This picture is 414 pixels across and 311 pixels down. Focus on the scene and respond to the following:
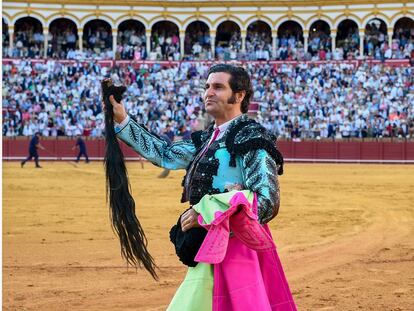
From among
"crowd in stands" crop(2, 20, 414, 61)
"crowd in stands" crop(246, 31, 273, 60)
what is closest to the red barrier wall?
"crowd in stands" crop(2, 20, 414, 61)

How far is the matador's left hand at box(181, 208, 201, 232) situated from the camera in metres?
2.86

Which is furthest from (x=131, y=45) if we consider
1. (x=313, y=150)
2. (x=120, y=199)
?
(x=120, y=199)

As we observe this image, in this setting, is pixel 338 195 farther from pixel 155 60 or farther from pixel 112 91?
pixel 155 60

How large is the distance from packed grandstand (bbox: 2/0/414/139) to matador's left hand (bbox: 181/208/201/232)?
2501 cm

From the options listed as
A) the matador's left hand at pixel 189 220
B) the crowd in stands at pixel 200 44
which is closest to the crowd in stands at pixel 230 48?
the crowd in stands at pixel 200 44

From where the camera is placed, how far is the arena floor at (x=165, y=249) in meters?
6.02

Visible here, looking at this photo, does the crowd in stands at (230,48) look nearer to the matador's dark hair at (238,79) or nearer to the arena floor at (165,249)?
the arena floor at (165,249)

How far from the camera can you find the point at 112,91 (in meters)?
3.22

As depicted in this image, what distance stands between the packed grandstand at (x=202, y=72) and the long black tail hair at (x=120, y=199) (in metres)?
24.6

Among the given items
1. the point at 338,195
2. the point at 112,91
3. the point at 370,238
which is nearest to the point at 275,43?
the point at 338,195

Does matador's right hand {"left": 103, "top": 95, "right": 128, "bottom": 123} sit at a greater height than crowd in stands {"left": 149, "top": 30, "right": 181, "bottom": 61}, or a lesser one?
lesser

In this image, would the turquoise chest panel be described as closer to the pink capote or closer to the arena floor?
the pink capote

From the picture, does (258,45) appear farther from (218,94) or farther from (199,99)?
(218,94)

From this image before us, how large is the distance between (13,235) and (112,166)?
642 cm
